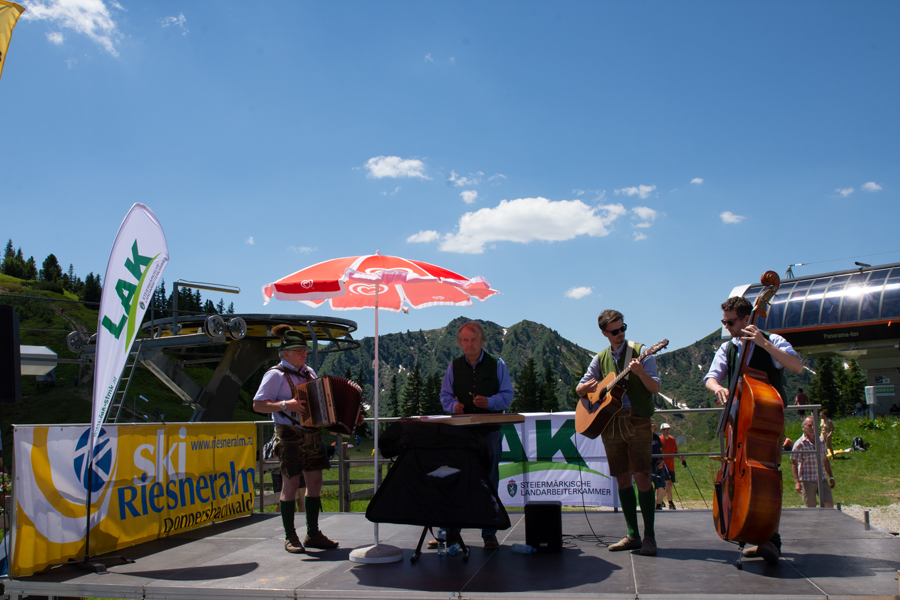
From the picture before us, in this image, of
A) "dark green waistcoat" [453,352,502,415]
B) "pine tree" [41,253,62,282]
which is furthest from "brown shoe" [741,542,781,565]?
"pine tree" [41,253,62,282]

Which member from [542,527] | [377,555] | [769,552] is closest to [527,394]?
[542,527]

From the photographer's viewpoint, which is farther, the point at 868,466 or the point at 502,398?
the point at 868,466

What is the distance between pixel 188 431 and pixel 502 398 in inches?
Result: 151

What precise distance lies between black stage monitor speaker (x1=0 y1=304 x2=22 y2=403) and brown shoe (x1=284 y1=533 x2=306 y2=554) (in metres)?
2.39

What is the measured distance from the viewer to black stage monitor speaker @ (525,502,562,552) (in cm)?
504

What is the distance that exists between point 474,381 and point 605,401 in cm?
118

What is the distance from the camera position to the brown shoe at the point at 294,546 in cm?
524

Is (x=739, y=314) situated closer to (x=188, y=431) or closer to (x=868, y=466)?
(x=188, y=431)

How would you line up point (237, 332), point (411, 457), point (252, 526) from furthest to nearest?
point (237, 332) → point (252, 526) → point (411, 457)

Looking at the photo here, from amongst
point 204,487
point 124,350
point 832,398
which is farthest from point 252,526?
point 832,398

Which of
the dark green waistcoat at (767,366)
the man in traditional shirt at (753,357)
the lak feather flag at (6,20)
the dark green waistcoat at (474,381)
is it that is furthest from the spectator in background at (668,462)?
the lak feather flag at (6,20)

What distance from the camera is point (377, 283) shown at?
18.3ft

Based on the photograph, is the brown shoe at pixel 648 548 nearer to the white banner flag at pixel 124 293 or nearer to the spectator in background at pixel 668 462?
the white banner flag at pixel 124 293

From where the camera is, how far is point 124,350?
5496 millimetres
